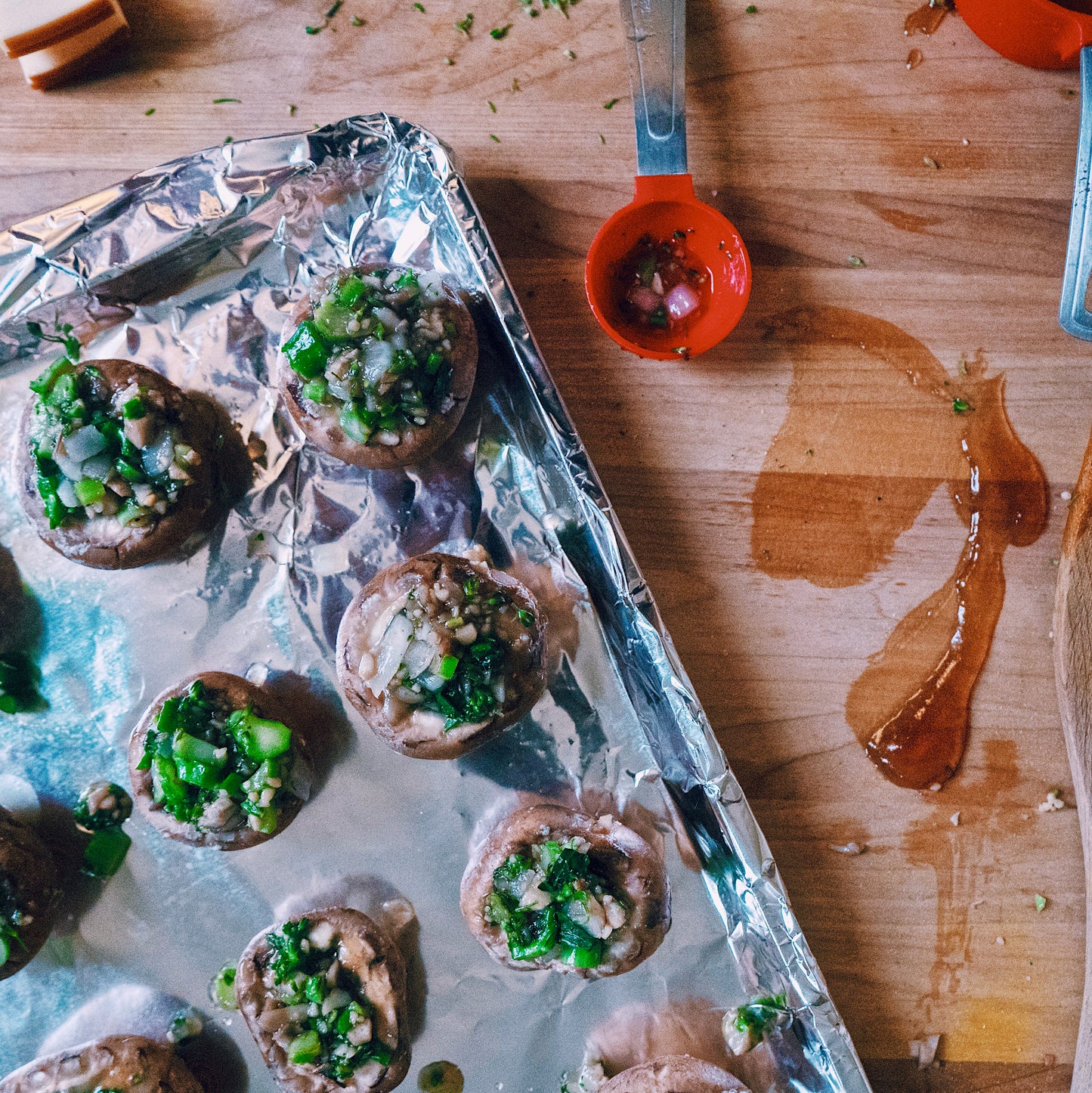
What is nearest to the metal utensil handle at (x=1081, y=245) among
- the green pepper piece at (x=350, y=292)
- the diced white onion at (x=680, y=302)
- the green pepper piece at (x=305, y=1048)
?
the diced white onion at (x=680, y=302)

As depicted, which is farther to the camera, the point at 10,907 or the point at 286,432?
the point at 286,432

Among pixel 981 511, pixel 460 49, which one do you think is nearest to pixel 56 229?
pixel 460 49

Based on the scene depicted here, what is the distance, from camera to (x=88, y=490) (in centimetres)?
315

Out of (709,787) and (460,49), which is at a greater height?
(460,49)

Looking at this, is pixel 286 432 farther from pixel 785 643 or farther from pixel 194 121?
pixel 785 643

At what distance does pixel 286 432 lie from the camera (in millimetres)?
3562

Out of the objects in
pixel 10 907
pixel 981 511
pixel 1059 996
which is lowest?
pixel 1059 996

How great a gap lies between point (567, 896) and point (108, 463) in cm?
253

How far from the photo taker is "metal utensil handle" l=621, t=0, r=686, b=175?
3.29 meters

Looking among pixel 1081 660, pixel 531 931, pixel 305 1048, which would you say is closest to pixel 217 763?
pixel 305 1048

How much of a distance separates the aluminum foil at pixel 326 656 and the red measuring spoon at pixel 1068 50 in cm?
229

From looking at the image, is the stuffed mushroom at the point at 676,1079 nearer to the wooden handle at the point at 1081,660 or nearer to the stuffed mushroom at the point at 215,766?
the wooden handle at the point at 1081,660

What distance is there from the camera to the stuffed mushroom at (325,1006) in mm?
3168

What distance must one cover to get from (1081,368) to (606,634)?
8.16 feet
